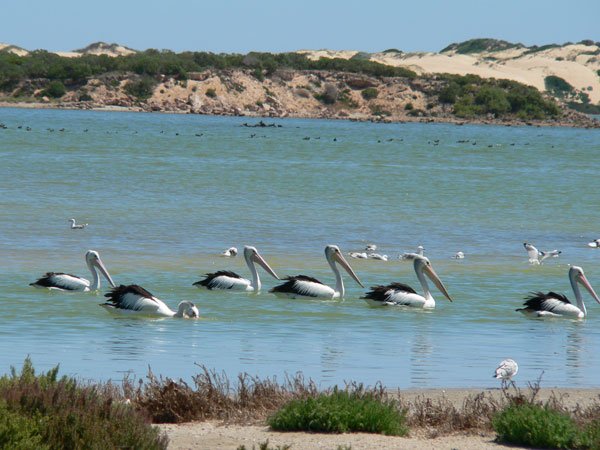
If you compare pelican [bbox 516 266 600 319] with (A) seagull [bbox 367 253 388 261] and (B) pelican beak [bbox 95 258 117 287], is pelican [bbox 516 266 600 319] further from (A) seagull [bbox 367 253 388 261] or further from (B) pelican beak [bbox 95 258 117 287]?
(B) pelican beak [bbox 95 258 117 287]

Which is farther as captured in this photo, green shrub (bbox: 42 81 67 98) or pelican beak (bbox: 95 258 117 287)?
green shrub (bbox: 42 81 67 98)

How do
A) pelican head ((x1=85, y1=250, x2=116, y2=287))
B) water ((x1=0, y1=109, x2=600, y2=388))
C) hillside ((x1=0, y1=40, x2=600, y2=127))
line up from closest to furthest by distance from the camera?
water ((x1=0, y1=109, x2=600, y2=388))
pelican head ((x1=85, y1=250, x2=116, y2=287))
hillside ((x1=0, y1=40, x2=600, y2=127))

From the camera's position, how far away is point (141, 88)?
97.2m

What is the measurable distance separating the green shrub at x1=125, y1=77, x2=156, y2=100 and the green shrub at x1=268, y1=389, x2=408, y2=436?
91.2m

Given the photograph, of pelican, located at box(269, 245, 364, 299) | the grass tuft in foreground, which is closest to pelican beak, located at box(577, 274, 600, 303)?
pelican, located at box(269, 245, 364, 299)

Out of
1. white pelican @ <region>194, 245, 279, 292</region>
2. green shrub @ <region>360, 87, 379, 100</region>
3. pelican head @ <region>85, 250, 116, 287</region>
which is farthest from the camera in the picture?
green shrub @ <region>360, 87, 379, 100</region>

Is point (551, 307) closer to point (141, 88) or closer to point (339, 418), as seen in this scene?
point (339, 418)

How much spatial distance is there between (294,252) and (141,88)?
78963 mm

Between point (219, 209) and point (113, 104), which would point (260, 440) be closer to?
point (219, 209)

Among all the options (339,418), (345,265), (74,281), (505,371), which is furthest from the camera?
(345,265)

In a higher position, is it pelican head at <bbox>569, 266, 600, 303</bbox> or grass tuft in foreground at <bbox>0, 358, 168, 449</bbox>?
grass tuft in foreground at <bbox>0, 358, 168, 449</bbox>

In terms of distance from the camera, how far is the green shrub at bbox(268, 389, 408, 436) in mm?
6957

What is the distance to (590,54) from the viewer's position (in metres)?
180

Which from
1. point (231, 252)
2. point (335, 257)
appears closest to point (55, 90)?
point (231, 252)
